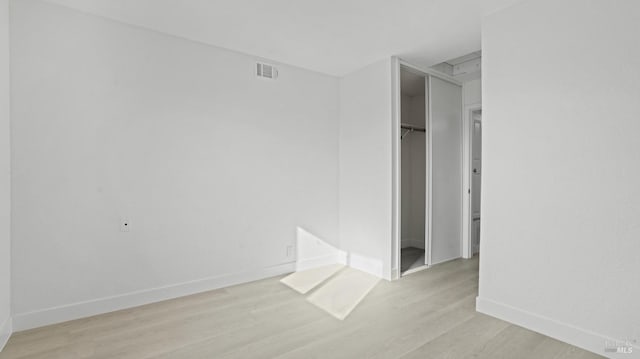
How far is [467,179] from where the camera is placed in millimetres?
4609

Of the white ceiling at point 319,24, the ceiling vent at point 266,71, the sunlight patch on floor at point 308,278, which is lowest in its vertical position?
the sunlight patch on floor at point 308,278

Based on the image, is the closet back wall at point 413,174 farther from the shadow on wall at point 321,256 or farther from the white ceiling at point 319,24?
the white ceiling at point 319,24

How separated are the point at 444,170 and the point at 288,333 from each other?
3086 mm

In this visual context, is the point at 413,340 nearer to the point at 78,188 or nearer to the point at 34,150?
the point at 78,188

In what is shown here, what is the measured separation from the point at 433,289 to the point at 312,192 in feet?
6.23

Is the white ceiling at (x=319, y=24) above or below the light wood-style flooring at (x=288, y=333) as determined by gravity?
above

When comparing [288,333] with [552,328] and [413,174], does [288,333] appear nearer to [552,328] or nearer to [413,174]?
[552,328]

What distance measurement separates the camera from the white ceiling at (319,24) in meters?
2.65

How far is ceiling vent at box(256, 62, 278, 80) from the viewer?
376cm

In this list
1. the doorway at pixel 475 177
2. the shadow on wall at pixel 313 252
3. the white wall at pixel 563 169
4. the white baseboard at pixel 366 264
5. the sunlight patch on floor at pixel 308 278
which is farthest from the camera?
the doorway at pixel 475 177

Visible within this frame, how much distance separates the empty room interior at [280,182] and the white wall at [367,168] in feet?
0.11

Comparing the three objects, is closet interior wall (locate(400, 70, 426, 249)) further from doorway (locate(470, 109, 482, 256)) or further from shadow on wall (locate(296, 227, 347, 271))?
shadow on wall (locate(296, 227, 347, 271))

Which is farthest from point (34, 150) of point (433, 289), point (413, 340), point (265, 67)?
point (433, 289)

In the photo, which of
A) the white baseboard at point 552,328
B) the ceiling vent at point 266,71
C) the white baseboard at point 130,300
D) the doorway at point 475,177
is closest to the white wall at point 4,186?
the white baseboard at point 130,300
